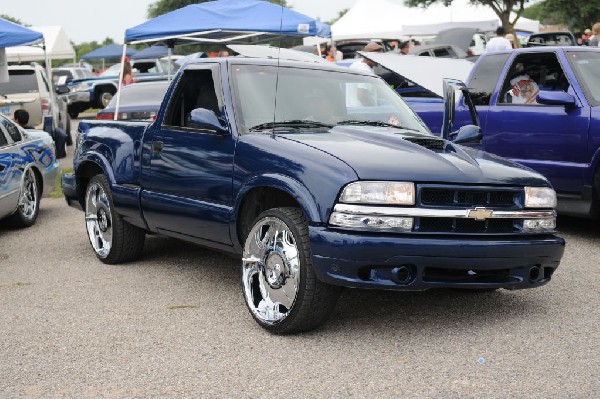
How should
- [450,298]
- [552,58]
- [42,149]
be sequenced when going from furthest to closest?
1. [42,149]
2. [552,58]
3. [450,298]

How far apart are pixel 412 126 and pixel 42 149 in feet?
18.6

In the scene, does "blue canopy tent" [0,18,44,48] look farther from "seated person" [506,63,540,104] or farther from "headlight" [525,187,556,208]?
"headlight" [525,187,556,208]

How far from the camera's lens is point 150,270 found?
24.1ft

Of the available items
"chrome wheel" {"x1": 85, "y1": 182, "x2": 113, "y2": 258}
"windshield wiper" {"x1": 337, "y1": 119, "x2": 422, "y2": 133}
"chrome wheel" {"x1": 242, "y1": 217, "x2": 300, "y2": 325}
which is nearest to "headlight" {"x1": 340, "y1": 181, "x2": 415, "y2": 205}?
"chrome wheel" {"x1": 242, "y1": 217, "x2": 300, "y2": 325}

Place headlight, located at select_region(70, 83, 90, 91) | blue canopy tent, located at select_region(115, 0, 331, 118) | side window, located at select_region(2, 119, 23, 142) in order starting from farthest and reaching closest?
headlight, located at select_region(70, 83, 90, 91)
blue canopy tent, located at select_region(115, 0, 331, 118)
side window, located at select_region(2, 119, 23, 142)

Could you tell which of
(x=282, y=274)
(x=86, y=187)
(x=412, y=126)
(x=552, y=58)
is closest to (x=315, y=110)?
(x=412, y=126)

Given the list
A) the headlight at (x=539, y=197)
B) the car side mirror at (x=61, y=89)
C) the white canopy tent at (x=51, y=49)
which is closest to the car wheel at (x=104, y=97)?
the white canopy tent at (x=51, y=49)

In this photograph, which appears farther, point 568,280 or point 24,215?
point 24,215

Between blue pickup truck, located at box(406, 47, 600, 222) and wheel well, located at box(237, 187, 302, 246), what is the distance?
2.92 metres

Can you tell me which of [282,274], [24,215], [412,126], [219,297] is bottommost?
[24,215]

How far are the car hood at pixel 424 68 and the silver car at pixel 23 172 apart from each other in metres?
3.99

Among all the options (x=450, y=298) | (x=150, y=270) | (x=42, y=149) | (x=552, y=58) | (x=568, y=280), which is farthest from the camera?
(x=42, y=149)

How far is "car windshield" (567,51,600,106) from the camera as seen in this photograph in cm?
839

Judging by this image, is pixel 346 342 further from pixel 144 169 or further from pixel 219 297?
pixel 144 169
